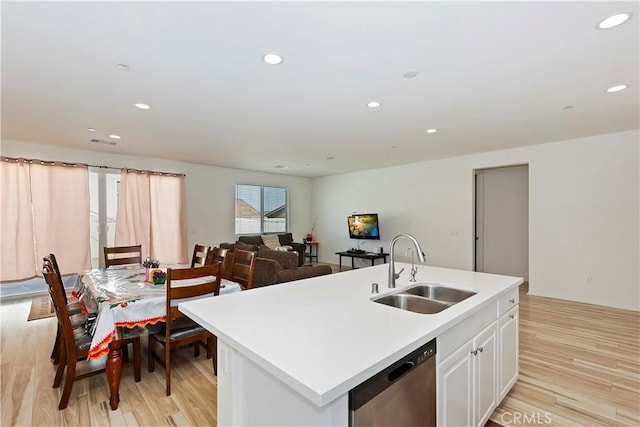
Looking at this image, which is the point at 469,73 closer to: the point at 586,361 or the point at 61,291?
the point at 586,361

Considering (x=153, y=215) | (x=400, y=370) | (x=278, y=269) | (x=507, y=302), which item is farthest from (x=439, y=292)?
(x=153, y=215)

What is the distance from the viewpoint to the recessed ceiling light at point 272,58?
2.17 m

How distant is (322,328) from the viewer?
1.31m

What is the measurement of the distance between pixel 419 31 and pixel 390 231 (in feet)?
18.5

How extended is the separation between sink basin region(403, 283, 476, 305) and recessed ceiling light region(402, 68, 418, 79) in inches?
67.2

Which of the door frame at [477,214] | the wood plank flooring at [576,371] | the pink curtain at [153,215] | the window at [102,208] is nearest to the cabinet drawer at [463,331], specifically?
the wood plank flooring at [576,371]

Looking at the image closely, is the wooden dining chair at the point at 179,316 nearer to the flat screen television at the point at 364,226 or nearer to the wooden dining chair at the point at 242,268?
the wooden dining chair at the point at 242,268

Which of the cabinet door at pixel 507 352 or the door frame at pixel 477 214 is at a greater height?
the door frame at pixel 477 214

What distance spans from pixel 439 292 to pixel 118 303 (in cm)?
237

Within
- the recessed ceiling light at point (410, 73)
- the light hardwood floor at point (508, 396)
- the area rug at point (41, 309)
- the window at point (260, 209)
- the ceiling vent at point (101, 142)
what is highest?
the recessed ceiling light at point (410, 73)

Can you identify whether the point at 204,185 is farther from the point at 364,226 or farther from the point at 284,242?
the point at 364,226

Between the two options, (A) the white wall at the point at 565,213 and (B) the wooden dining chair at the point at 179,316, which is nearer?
(B) the wooden dining chair at the point at 179,316

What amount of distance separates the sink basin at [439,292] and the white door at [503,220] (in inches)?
178

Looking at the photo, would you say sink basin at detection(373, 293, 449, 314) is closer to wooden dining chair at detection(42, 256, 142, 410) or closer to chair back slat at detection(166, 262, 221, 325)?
chair back slat at detection(166, 262, 221, 325)
